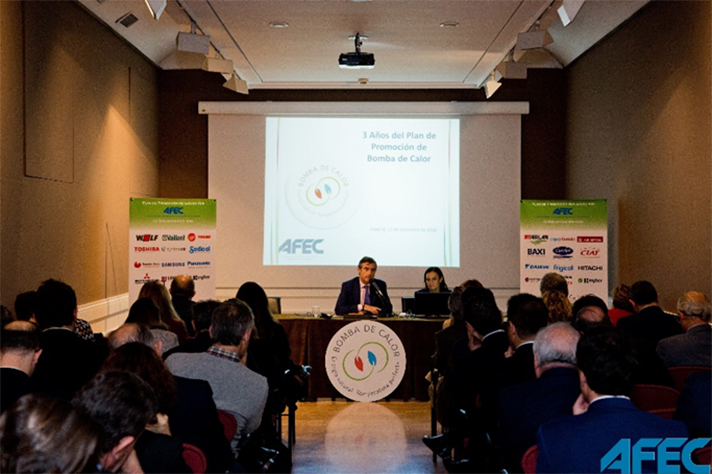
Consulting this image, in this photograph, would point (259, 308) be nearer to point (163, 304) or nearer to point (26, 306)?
point (163, 304)

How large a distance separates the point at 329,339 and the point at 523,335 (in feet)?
12.7

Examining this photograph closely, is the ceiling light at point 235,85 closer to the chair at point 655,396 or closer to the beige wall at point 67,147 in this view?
the beige wall at point 67,147

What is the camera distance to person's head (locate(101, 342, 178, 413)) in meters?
2.69

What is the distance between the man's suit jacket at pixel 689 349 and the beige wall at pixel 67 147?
4.52 metres

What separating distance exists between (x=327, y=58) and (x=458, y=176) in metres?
2.34

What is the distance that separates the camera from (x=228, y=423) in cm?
340

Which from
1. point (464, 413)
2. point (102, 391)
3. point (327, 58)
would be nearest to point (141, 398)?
point (102, 391)

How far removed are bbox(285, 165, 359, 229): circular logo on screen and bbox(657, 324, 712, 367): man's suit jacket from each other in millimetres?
6363

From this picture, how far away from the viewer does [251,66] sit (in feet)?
33.4

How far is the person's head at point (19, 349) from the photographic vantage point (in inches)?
133

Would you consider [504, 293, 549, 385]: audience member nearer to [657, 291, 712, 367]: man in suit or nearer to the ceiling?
[657, 291, 712, 367]: man in suit

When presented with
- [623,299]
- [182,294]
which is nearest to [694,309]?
[623,299]

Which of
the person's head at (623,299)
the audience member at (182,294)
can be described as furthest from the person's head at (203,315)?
the person's head at (623,299)

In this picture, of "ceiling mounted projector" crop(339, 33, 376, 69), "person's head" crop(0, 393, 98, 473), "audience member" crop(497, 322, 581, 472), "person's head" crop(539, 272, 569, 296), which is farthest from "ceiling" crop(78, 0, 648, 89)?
"person's head" crop(0, 393, 98, 473)
